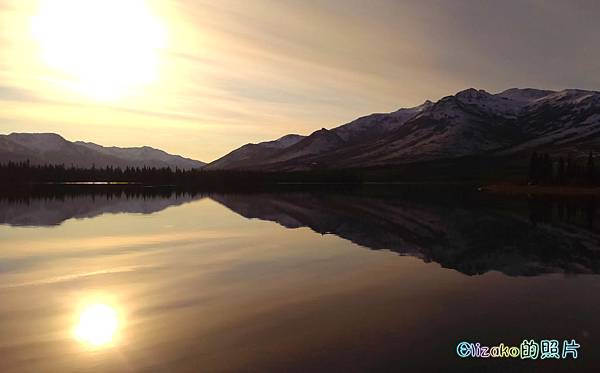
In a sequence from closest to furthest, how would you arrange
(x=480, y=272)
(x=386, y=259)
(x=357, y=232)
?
1. (x=480, y=272)
2. (x=386, y=259)
3. (x=357, y=232)

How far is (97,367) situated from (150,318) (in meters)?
5.84

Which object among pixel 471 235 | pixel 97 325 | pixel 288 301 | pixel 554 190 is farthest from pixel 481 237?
pixel 554 190

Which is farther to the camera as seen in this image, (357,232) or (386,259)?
(357,232)

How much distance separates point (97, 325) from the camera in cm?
2164

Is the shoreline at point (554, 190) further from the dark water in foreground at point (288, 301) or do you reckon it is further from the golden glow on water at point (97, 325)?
the golden glow on water at point (97, 325)

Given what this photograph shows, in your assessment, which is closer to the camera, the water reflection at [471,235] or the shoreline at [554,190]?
the water reflection at [471,235]

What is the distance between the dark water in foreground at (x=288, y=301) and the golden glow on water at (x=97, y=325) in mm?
97

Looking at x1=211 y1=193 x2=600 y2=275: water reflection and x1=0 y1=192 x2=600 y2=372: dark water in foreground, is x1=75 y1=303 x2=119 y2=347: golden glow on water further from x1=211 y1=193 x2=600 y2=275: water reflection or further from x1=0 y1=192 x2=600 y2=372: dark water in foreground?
x1=211 y1=193 x2=600 y2=275: water reflection

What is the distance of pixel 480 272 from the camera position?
115ft

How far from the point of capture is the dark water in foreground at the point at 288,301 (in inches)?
693

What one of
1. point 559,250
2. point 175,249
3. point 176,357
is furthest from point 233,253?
point 559,250

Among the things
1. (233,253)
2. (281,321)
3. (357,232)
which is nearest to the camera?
(281,321)

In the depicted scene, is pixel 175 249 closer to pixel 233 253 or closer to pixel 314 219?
pixel 233 253

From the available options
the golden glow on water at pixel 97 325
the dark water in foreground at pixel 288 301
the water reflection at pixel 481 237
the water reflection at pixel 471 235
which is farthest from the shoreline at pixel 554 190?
the golden glow on water at pixel 97 325
